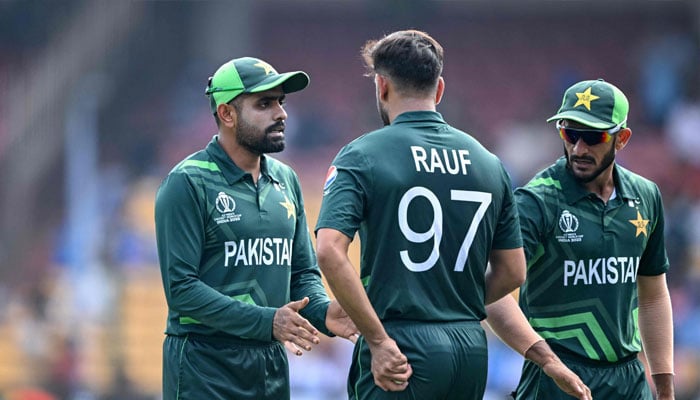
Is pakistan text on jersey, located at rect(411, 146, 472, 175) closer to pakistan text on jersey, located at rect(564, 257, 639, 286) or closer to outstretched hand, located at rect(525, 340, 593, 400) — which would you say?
outstretched hand, located at rect(525, 340, 593, 400)

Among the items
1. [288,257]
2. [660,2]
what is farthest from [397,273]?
[660,2]

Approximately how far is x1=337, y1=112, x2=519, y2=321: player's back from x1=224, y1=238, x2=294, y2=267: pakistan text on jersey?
944 millimetres

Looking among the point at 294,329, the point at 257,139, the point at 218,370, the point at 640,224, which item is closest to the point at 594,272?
the point at 640,224

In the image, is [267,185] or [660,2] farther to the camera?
[660,2]

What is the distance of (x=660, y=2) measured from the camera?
2300 centimetres

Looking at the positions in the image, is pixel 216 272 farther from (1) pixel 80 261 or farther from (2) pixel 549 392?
(1) pixel 80 261

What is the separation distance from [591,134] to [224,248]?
6.05 ft

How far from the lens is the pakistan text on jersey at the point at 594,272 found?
18.4 feet

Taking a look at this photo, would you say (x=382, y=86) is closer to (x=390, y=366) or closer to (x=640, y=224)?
(x=390, y=366)

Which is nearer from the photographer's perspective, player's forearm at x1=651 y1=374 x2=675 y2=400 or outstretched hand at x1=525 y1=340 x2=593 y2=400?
outstretched hand at x1=525 y1=340 x2=593 y2=400

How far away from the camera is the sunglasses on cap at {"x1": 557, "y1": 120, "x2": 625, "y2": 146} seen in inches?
222

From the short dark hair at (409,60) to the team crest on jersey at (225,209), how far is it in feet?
3.81

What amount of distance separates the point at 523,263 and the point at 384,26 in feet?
56.9

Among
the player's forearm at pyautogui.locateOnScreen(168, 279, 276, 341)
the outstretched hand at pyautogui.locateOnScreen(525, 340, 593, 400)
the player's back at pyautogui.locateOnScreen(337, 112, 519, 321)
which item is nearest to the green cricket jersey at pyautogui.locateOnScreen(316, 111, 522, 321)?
the player's back at pyautogui.locateOnScreen(337, 112, 519, 321)
